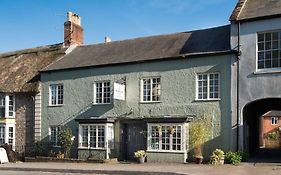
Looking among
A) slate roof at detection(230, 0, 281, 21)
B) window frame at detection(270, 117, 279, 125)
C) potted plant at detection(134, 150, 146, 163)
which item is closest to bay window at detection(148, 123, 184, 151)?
potted plant at detection(134, 150, 146, 163)

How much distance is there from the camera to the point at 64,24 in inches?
1247

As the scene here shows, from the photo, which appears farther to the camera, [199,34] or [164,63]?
[199,34]

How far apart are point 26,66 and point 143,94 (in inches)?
461

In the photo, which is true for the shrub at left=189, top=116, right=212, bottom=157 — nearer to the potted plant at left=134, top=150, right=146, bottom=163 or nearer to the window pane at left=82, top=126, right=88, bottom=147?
the potted plant at left=134, top=150, right=146, bottom=163

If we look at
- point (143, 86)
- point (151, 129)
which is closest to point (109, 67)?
point (143, 86)

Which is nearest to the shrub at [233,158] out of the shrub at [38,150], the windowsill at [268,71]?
the windowsill at [268,71]

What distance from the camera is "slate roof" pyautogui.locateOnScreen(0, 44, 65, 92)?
28.6 meters

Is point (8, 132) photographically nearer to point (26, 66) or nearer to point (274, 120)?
point (26, 66)

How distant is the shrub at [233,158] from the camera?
19.4 metres

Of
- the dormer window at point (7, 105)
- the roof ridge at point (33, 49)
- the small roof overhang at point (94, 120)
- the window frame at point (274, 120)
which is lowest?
the window frame at point (274, 120)

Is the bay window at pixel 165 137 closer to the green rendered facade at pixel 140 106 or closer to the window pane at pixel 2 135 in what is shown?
the green rendered facade at pixel 140 106

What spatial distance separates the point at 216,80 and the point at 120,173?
751cm

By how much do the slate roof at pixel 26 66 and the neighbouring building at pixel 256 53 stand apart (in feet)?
48.4

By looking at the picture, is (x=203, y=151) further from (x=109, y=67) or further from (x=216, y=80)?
(x=109, y=67)
